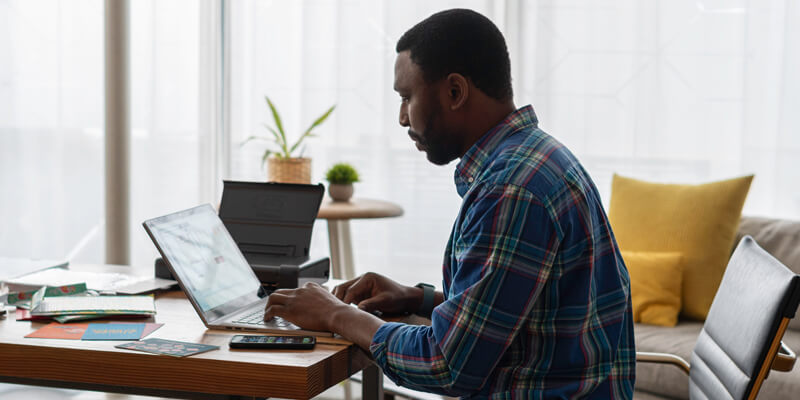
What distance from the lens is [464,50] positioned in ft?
4.28

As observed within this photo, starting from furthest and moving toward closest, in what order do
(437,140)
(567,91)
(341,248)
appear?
(567,91), (341,248), (437,140)

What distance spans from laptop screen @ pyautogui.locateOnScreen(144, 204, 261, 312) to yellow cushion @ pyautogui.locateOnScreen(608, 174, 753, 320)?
69.6 inches

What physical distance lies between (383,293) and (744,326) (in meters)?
0.67

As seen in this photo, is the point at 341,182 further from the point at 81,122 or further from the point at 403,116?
the point at 403,116

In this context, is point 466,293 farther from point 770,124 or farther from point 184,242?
point 770,124

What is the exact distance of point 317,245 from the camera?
12.4 feet

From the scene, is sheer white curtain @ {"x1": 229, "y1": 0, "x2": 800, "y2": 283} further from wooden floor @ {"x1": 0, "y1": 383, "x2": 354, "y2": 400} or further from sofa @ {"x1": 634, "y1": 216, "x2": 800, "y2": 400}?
wooden floor @ {"x1": 0, "y1": 383, "x2": 354, "y2": 400}

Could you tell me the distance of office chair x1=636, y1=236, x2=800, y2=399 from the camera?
51.5 inches

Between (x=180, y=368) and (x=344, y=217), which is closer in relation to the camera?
(x=180, y=368)

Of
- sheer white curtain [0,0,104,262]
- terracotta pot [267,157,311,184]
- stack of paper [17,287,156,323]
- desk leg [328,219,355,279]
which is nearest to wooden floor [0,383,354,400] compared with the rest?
sheer white curtain [0,0,104,262]

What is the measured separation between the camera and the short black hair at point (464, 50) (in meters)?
1.31

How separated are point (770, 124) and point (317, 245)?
205 centimetres

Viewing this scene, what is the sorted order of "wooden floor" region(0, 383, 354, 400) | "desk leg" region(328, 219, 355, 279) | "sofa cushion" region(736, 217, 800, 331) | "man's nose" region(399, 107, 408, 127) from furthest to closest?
1. "desk leg" region(328, 219, 355, 279)
2. "wooden floor" region(0, 383, 354, 400)
3. "sofa cushion" region(736, 217, 800, 331)
4. "man's nose" region(399, 107, 408, 127)

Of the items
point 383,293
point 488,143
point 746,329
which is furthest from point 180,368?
point 746,329
